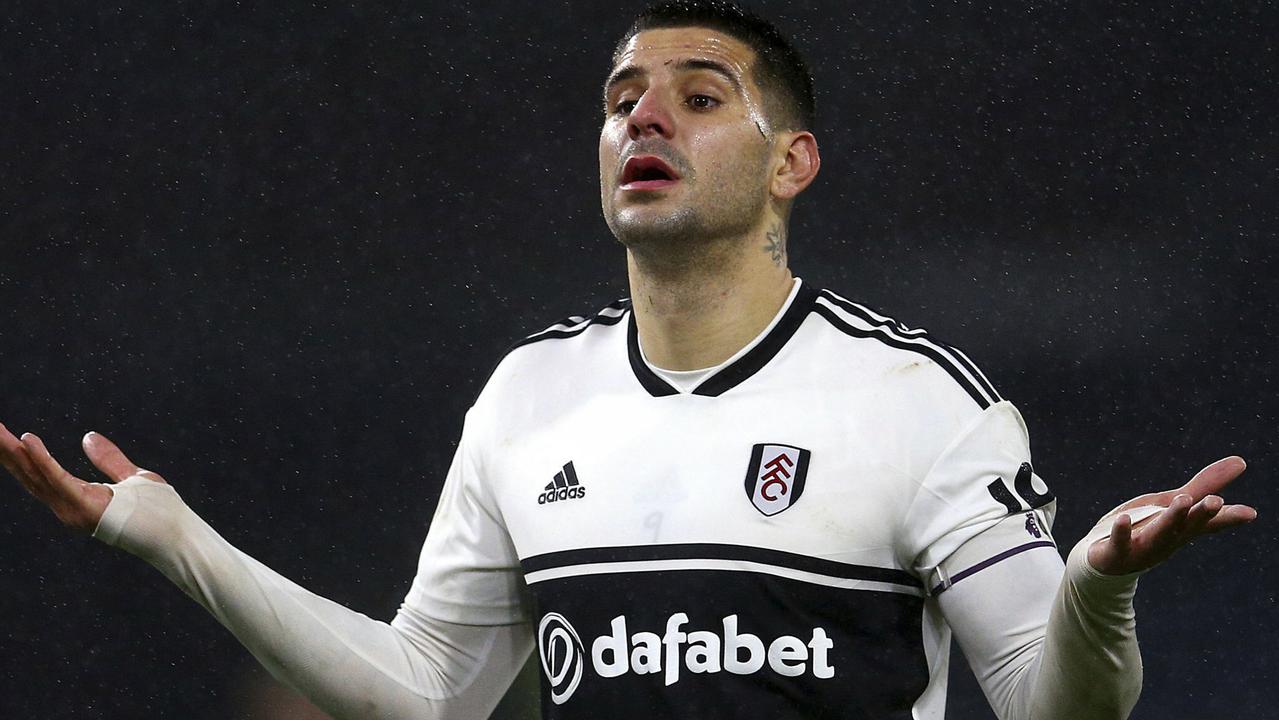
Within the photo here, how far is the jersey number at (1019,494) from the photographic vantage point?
1.34 meters

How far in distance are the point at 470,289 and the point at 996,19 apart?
2.64ft

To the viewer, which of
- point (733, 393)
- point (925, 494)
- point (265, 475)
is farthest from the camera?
point (265, 475)

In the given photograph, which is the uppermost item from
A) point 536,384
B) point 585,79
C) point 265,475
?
point 585,79

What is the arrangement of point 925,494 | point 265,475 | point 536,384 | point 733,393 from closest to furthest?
point 925,494, point 733,393, point 536,384, point 265,475

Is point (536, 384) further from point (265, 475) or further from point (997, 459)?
point (265, 475)

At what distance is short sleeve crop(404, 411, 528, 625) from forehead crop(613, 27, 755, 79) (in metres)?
0.38

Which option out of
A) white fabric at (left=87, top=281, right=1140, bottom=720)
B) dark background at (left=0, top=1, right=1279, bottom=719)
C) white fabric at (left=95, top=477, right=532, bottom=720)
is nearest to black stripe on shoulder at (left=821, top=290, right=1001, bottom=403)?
white fabric at (left=87, top=281, right=1140, bottom=720)

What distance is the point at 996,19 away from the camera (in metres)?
2.26

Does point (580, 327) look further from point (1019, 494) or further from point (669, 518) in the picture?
point (1019, 494)

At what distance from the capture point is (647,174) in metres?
1.49

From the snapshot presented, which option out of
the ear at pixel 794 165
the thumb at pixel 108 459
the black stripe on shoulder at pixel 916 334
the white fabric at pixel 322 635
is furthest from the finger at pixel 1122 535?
the thumb at pixel 108 459

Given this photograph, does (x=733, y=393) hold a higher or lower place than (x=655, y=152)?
lower

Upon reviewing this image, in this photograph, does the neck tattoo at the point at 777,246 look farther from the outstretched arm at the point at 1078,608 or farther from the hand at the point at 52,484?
the hand at the point at 52,484

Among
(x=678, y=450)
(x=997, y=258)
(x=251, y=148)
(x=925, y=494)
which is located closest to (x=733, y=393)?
(x=678, y=450)
